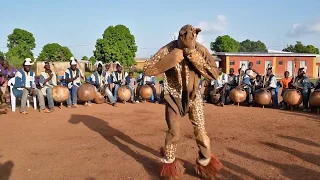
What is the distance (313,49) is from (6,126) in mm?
Result: 59112

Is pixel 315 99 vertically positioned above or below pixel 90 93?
below

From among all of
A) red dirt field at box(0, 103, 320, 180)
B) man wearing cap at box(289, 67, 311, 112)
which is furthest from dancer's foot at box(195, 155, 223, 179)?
man wearing cap at box(289, 67, 311, 112)

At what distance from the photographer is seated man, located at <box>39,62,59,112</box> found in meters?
11.3

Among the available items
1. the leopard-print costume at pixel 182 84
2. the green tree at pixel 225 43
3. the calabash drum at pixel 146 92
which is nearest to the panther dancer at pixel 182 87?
the leopard-print costume at pixel 182 84

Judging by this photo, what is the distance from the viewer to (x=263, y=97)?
11.8m

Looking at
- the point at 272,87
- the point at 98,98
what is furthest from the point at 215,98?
the point at 98,98

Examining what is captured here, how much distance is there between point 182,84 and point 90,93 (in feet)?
25.6

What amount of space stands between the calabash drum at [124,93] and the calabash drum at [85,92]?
119 cm

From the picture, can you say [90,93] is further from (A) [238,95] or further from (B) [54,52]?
(B) [54,52]

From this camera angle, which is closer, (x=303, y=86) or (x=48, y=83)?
(x=303, y=86)

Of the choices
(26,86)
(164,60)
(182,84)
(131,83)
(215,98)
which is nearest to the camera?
(164,60)

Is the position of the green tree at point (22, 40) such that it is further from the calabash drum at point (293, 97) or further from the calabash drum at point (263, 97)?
the calabash drum at point (293, 97)

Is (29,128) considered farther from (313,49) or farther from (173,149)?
(313,49)

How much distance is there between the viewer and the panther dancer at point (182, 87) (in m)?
4.65
